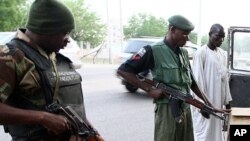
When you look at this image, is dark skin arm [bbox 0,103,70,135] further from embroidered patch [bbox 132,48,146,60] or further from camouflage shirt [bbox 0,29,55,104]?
embroidered patch [bbox 132,48,146,60]

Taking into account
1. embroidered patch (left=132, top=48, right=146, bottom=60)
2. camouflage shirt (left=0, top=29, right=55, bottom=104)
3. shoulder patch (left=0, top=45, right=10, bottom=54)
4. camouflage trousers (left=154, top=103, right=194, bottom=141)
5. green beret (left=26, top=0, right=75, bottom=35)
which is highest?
green beret (left=26, top=0, right=75, bottom=35)

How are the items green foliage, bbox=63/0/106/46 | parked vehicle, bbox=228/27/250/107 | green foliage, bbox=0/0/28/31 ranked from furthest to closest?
1. green foliage, bbox=63/0/106/46
2. green foliage, bbox=0/0/28/31
3. parked vehicle, bbox=228/27/250/107

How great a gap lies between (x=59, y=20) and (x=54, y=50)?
0.16 m

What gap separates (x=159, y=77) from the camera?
10.7 ft

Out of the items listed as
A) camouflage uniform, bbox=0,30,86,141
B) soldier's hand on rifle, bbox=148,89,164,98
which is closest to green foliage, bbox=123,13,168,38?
soldier's hand on rifle, bbox=148,89,164,98

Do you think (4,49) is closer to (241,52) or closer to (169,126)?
(169,126)

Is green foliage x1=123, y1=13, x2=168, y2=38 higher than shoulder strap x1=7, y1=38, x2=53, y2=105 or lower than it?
lower

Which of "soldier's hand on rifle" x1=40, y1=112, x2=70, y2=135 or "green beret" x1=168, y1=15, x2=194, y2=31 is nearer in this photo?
"soldier's hand on rifle" x1=40, y1=112, x2=70, y2=135

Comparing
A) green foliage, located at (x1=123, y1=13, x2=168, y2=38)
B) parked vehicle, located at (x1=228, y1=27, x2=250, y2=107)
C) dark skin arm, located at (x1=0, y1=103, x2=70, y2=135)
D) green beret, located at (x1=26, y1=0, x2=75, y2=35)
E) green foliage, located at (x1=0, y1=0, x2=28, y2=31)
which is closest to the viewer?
dark skin arm, located at (x1=0, y1=103, x2=70, y2=135)

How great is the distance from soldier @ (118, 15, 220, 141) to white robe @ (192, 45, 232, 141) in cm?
127

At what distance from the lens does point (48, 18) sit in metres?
1.88

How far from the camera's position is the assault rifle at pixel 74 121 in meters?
1.89

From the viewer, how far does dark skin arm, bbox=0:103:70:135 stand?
5.78ft

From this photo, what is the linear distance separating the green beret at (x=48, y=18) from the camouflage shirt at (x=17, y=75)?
142 millimetres
